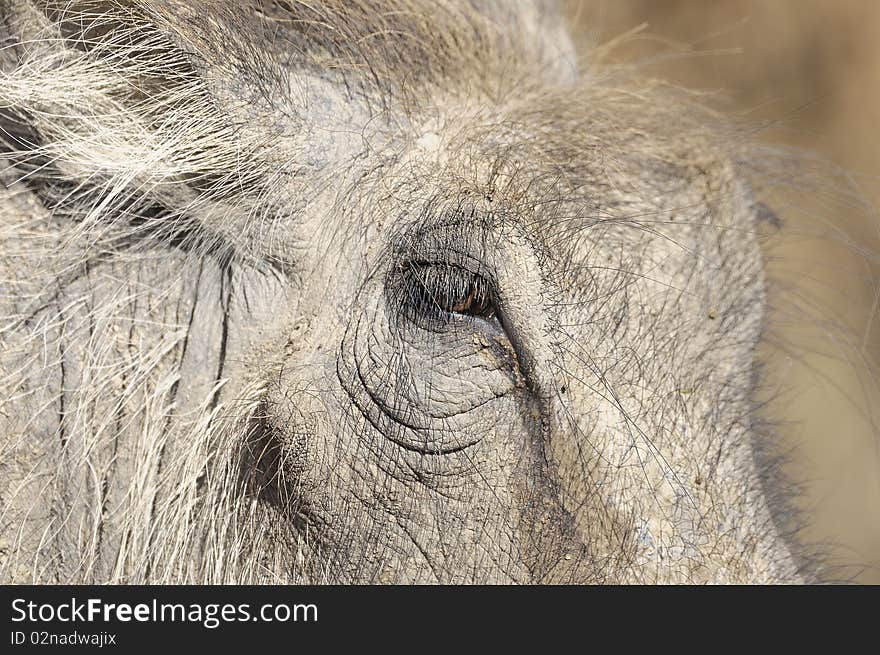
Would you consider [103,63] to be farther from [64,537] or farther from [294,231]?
[64,537]

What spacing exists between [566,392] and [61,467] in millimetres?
1300

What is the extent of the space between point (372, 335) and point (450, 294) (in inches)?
8.2

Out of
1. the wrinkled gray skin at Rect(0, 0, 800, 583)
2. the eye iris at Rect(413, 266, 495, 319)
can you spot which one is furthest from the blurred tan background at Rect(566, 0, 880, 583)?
the eye iris at Rect(413, 266, 495, 319)

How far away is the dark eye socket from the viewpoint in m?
2.12

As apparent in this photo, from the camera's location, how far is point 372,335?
7.08 feet

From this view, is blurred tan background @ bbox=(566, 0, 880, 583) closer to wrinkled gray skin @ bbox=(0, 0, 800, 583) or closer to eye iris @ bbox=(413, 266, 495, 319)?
wrinkled gray skin @ bbox=(0, 0, 800, 583)

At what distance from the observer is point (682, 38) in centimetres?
811

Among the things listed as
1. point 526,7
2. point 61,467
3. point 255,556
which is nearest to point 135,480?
point 61,467

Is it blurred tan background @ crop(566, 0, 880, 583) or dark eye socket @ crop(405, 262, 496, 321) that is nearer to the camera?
dark eye socket @ crop(405, 262, 496, 321)

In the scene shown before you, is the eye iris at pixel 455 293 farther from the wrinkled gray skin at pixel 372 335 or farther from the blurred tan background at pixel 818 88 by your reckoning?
the blurred tan background at pixel 818 88

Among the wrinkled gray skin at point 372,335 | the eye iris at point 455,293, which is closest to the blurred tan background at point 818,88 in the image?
the wrinkled gray skin at point 372,335

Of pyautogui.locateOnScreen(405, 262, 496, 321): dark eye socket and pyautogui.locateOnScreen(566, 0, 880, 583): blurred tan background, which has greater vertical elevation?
pyautogui.locateOnScreen(566, 0, 880, 583): blurred tan background

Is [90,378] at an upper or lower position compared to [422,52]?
lower

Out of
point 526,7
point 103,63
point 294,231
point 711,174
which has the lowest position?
point 294,231
